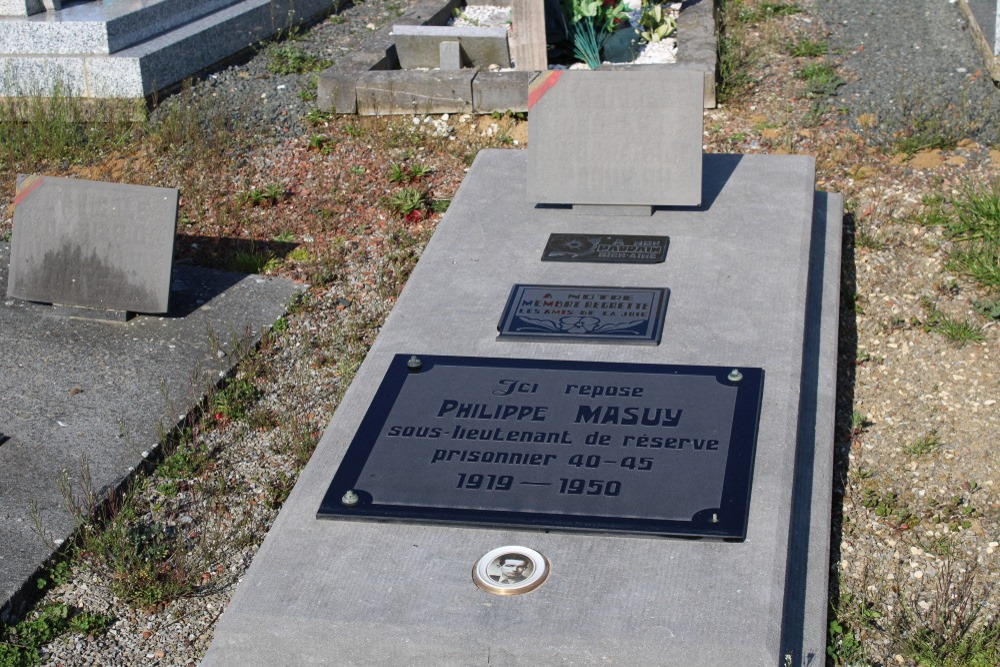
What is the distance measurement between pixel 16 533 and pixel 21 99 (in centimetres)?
429

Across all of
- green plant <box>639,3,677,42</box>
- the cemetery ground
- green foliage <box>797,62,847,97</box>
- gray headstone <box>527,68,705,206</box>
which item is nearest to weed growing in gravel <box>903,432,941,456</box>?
the cemetery ground

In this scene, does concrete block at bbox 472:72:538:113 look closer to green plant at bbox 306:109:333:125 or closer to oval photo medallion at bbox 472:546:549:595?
green plant at bbox 306:109:333:125

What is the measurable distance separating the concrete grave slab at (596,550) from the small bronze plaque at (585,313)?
0.06m

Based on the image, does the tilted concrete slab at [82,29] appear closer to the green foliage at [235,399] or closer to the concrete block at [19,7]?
the concrete block at [19,7]

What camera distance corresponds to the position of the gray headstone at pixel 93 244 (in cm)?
511

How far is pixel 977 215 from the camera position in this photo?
574 centimetres

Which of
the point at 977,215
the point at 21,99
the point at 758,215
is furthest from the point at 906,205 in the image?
the point at 21,99

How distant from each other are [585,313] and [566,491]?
1082 mm

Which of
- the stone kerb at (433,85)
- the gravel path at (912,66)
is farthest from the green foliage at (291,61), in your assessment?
the gravel path at (912,66)

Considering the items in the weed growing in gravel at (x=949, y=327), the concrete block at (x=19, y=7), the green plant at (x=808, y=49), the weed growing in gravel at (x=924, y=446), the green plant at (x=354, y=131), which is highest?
the concrete block at (x=19, y=7)

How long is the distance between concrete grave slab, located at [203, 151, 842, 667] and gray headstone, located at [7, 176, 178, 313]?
127 cm

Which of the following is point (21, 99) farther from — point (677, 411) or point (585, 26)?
point (677, 411)

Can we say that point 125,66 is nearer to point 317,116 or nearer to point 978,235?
→ point 317,116

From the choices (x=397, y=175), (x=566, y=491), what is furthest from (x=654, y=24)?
(x=566, y=491)
